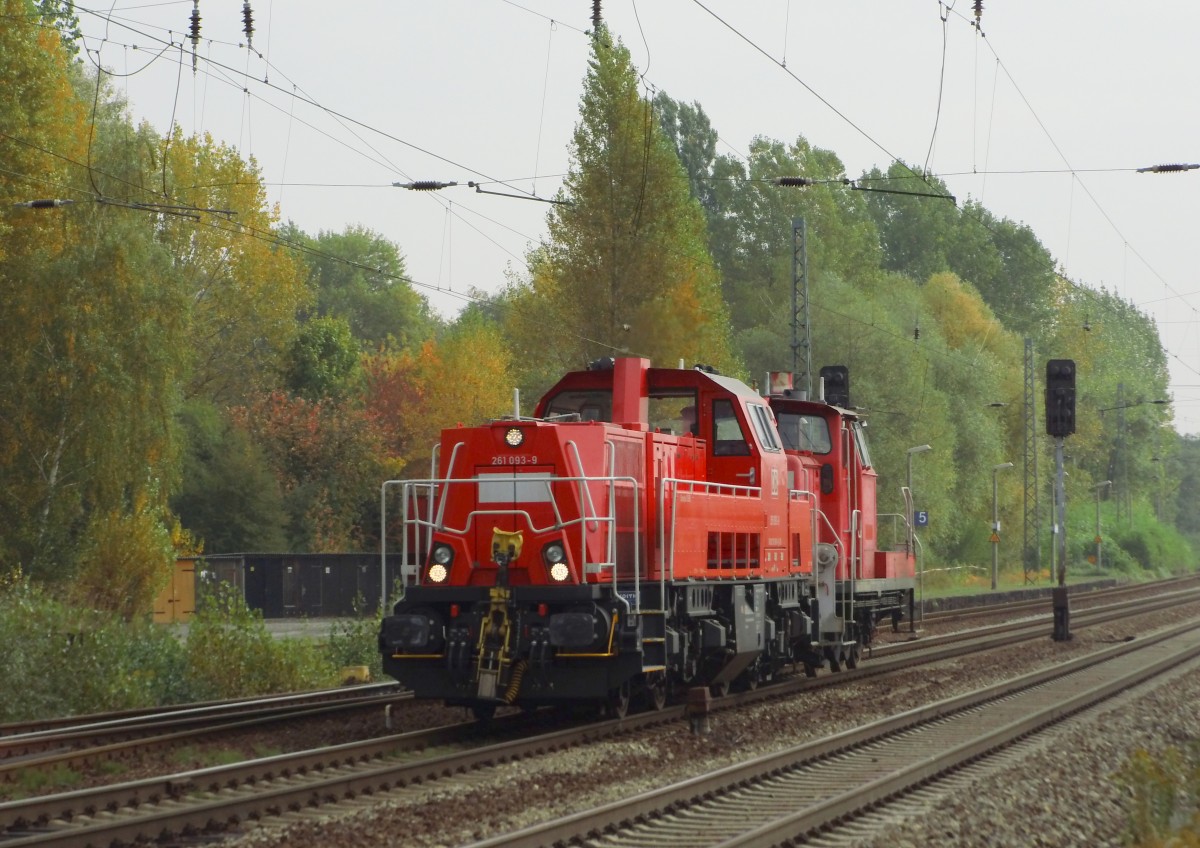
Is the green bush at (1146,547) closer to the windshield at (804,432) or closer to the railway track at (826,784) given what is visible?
the windshield at (804,432)

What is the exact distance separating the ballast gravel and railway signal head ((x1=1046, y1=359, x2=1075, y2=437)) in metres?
10.2

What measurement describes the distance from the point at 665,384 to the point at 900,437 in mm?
36294

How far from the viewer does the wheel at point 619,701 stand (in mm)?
14047

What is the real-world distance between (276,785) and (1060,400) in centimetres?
1943

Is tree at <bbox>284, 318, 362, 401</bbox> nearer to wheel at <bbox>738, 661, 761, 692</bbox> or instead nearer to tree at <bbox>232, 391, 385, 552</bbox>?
tree at <bbox>232, 391, 385, 552</bbox>

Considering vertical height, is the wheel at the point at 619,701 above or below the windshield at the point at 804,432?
below

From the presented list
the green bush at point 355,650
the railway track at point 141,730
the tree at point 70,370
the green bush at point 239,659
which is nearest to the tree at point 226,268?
the tree at point 70,370

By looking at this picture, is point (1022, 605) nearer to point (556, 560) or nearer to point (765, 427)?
point (765, 427)

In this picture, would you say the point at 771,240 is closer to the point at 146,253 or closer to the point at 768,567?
the point at 146,253

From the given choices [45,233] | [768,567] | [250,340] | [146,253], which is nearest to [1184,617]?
[768,567]

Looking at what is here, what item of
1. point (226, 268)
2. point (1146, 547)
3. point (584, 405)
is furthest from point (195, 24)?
point (1146, 547)

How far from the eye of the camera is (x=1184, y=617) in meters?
35.7

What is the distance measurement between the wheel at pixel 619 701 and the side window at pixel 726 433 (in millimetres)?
3075

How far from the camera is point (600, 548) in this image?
44.0 feet
